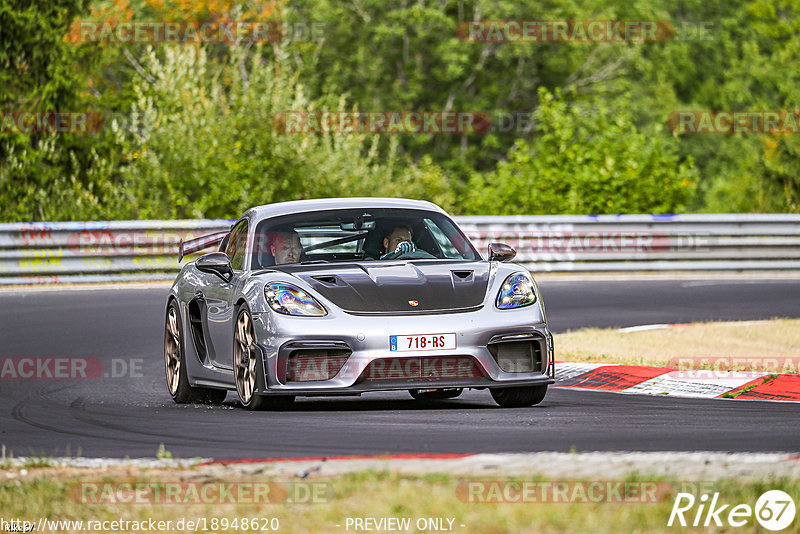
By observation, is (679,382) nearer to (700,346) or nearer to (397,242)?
(397,242)

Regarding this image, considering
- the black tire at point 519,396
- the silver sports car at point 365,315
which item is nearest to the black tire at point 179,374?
the silver sports car at point 365,315

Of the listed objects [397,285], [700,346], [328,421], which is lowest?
[700,346]

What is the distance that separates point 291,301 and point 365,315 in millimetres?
481

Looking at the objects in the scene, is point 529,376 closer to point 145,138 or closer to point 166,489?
point 166,489

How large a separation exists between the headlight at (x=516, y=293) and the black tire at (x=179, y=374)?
232 cm

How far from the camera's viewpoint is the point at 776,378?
417 inches

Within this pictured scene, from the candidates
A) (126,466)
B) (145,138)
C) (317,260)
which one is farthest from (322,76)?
(126,466)

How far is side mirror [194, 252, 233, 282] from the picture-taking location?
32.1 ft

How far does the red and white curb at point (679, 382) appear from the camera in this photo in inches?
403

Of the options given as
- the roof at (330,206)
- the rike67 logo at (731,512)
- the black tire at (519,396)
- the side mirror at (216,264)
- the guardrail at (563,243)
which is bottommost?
the guardrail at (563,243)

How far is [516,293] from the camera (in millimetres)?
9227

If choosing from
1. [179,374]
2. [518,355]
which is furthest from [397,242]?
[179,374]

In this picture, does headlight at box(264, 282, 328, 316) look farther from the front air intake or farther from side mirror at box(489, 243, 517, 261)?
side mirror at box(489, 243, 517, 261)

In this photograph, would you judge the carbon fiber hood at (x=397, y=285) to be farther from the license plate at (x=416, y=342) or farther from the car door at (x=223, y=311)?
the car door at (x=223, y=311)
